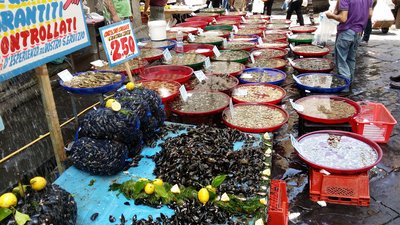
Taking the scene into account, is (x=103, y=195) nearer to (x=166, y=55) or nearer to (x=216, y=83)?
(x=216, y=83)

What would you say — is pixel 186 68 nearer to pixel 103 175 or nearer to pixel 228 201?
pixel 103 175

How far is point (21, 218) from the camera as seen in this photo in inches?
67.7

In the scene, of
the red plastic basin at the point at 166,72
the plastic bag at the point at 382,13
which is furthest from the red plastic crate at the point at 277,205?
the plastic bag at the point at 382,13

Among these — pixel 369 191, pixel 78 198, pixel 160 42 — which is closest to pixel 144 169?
pixel 78 198

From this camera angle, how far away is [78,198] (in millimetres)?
2342

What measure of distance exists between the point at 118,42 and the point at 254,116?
1.78 metres

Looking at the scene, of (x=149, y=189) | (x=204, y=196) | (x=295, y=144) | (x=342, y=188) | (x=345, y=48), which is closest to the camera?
(x=204, y=196)

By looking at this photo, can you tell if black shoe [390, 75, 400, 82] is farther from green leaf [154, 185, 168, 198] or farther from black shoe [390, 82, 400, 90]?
green leaf [154, 185, 168, 198]

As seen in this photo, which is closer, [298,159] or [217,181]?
[217,181]

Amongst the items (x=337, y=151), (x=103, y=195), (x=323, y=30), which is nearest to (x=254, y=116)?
(x=337, y=151)

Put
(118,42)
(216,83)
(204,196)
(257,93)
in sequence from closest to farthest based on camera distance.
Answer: (204,196), (118,42), (257,93), (216,83)

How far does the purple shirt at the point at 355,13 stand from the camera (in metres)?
4.84

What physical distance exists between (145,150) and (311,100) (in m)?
2.59

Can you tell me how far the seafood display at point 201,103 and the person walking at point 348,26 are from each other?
91.0 inches
